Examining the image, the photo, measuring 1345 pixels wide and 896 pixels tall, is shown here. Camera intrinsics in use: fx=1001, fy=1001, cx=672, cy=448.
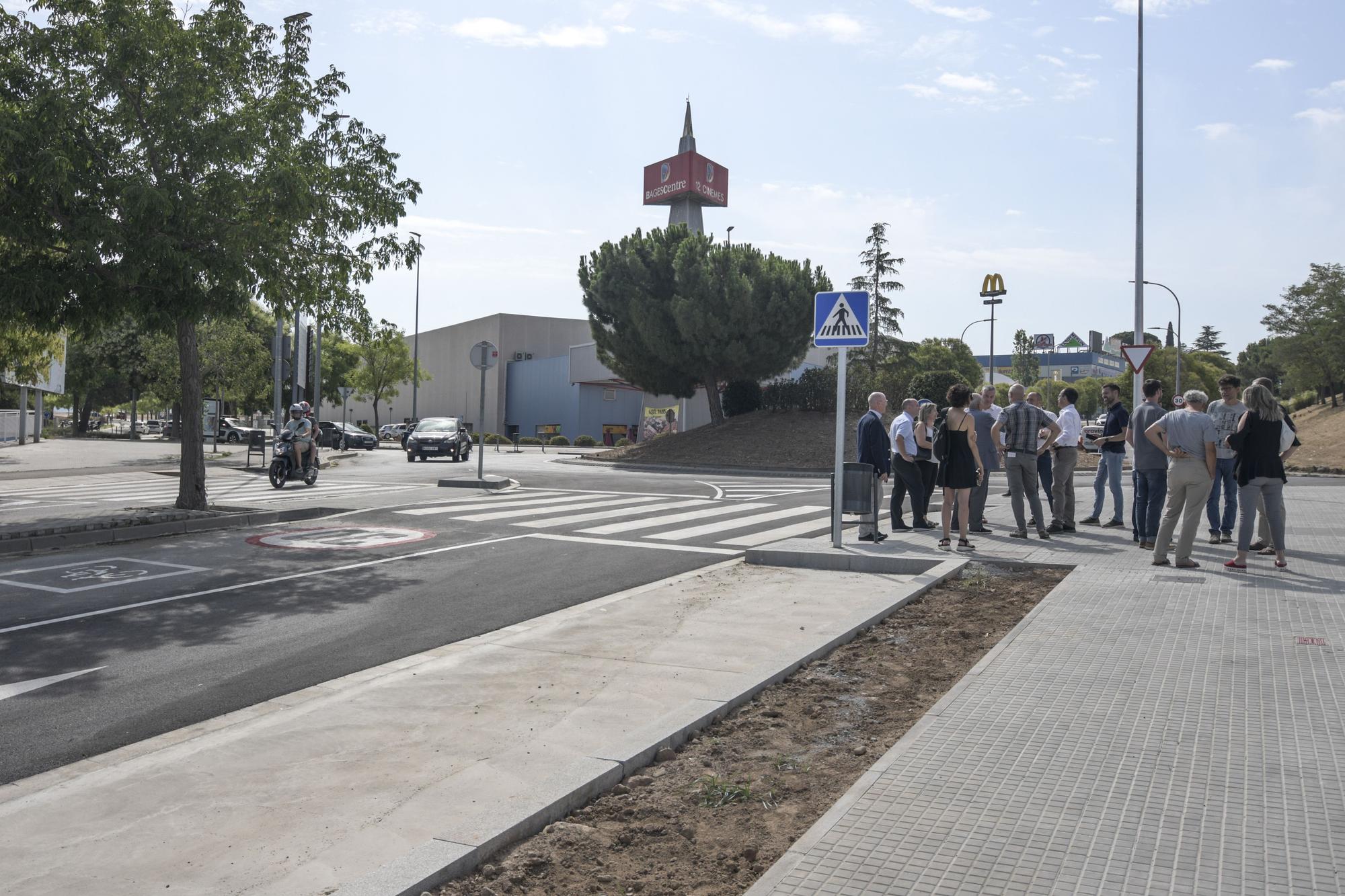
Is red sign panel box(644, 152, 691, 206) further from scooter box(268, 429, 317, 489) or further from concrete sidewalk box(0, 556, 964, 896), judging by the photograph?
concrete sidewalk box(0, 556, 964, 896)

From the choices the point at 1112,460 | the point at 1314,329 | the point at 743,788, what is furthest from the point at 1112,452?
the point at 1314,329

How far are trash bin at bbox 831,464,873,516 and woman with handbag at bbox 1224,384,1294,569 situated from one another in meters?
3.36

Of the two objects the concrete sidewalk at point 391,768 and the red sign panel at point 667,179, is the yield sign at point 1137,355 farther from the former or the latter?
the red sign panel at point 667,179

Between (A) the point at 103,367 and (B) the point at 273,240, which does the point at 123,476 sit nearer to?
(B) the point at 273,240

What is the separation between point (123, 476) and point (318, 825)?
23.3 metres

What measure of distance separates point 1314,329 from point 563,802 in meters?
70.8

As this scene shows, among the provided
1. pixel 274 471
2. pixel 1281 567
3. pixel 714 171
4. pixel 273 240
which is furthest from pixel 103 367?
pixel 1281 567

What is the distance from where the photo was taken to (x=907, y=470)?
11945 millimetres

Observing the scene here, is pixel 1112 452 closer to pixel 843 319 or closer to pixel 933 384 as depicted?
pixel 843 319

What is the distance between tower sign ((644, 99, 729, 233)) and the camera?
189 ft

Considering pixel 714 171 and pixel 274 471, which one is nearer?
pixel 274 471

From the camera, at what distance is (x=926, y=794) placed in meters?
3.69

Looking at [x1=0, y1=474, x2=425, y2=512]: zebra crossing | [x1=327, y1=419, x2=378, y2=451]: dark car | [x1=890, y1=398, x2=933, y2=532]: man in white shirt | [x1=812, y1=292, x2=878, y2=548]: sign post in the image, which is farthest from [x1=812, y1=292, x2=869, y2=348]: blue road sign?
[x1=327, y1=419, x2=378, y2=451]: dark car

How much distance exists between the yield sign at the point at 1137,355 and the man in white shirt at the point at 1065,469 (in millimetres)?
5090
